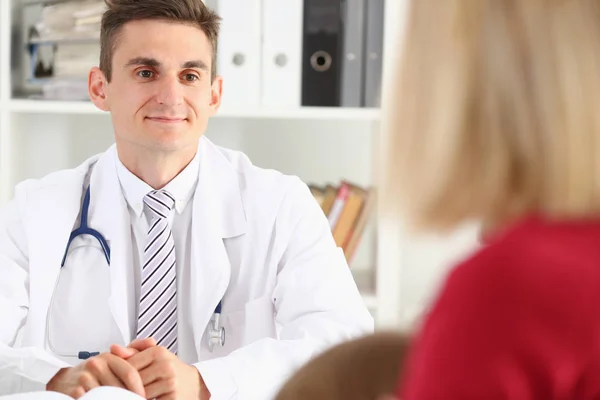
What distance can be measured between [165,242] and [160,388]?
0.41 meters

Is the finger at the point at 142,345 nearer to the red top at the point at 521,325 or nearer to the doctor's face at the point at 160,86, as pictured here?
the doctor's face at the point at 160,86

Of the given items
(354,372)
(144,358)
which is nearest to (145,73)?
(144,358)

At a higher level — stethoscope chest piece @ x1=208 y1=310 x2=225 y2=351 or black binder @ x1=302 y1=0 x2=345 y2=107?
black binder @ x1=302 y1=0 x2=345 y2=107

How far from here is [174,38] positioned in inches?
71.3

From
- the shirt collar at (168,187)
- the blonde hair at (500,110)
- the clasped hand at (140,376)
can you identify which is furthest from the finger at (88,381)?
the blonde hair at (500,110)

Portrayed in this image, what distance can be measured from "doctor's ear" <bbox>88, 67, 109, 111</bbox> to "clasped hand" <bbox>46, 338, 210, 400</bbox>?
0.73m

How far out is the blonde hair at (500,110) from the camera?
54cm

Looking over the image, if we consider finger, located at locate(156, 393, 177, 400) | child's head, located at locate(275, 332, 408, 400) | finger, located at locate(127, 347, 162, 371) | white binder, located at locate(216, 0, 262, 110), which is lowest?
finger, located at locate(156, 393, 177, 400)

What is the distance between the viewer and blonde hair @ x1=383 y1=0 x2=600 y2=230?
0.54 metres

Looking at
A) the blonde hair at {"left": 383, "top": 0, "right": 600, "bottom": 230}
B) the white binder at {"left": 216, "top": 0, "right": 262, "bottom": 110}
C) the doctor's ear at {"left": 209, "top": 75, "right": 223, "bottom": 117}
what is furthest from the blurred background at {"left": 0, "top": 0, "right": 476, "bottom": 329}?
the blonde hair at {"left": 383, "top": 0, "right": 600, "bottom": 230}

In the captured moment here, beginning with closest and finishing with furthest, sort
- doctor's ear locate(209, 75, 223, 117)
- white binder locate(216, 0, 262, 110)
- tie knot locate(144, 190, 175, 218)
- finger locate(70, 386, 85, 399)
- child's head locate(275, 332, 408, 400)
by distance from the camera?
child's head locate(275, 332, 408, 400) < finger locate(70, 386, 85, 399) < tie knot locate(144, 190, 175, 218) < doctor's ear locate(209, 75, 223, 117) < white binder locate(216, 0, 262, 110)

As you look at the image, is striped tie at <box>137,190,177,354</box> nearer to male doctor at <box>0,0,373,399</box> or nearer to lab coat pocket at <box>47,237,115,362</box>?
male doctor at <box>0,0,373,399</box>

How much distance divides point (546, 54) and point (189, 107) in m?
1.30

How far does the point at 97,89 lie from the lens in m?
1.93
